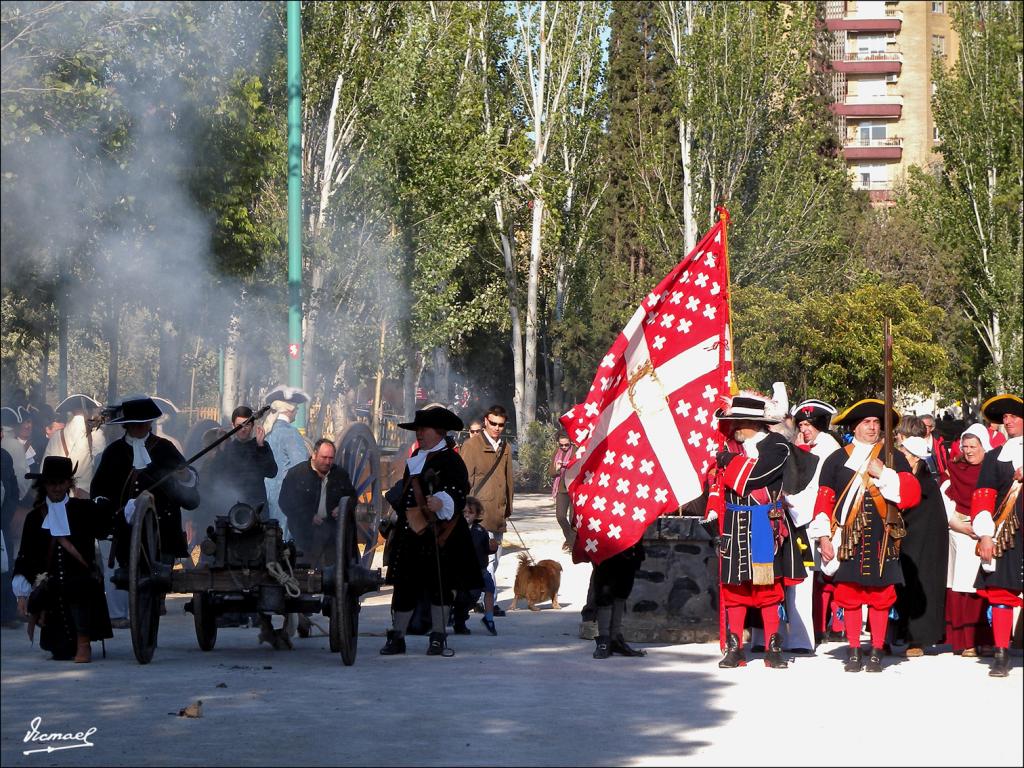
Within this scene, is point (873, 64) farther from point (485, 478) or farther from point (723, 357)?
point (723, 357)

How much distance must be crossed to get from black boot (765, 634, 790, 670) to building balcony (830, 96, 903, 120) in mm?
70347

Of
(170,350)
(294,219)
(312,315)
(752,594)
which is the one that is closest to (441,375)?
(312,315)

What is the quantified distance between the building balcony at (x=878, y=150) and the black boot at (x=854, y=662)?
69502 mm

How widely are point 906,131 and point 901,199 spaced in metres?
30.5

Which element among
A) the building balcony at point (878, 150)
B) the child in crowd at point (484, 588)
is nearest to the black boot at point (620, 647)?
the child in crowd at point (484, 588)

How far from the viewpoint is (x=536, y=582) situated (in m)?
14.6

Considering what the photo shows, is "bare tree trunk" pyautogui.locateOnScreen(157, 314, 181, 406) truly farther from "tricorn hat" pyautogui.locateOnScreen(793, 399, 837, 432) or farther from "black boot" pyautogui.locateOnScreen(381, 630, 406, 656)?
"tricorn hat" pyautogui.locateOnScreen(793, 399, 837, 432)

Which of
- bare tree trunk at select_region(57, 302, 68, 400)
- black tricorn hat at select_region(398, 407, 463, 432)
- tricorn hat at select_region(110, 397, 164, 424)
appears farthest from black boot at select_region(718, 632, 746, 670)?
bare tree trunk at select_region(57, 302, 68, 400)

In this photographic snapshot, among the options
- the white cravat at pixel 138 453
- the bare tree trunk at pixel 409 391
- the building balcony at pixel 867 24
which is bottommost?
the white cravat at pixel 138 453

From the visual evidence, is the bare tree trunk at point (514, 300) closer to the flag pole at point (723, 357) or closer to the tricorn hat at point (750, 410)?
the flag pole at point (723, 357)

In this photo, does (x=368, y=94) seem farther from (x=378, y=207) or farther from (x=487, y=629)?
(x=487, y=629)

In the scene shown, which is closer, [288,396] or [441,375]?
[288,396]

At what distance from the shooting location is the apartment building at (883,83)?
259ft

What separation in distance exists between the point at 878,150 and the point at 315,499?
228ft
